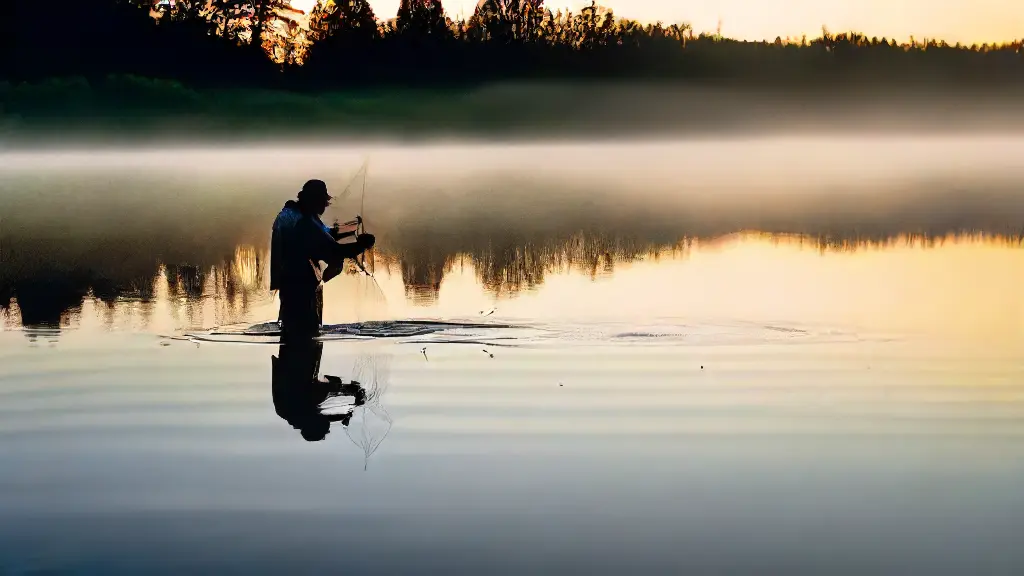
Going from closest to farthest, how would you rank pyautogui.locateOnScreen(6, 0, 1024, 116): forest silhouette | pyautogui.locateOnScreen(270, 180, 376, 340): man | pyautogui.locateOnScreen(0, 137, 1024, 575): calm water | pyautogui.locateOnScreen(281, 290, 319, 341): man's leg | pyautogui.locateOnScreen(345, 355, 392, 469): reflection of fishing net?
1. pyautogui.locateOnScreen(0, 137, 1024, 575): calm water
2. pyautogui.locateOnScreen(345, 355, 392, 469): reflection of fishing net
3. pyautogui.locateOnScreen(270, 180, 376, 340): man
4. pyautogui.locateOnScreen(281, 290, 319, 341): man's leg
5. pyautogui.locateOnScreen(6, 0, 1024, 116): forest silhouette

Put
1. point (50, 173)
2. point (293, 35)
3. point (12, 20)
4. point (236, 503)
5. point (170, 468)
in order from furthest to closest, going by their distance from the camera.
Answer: point (293, 35), point (12, 20), point (50, 173), point (170, 468), point (236, 503)

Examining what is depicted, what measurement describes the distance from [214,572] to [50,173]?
66165 millimetres

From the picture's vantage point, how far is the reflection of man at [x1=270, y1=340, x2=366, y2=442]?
11.0 metres

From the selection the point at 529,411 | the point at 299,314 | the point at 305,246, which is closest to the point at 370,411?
the point at 529,411

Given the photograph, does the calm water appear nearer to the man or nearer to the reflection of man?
the reflection of man

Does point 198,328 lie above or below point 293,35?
below

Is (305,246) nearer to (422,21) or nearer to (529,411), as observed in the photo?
(529,411)

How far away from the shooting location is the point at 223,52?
8688cm

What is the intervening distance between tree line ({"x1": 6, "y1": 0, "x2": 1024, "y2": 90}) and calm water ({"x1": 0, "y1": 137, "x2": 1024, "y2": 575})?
6035 cm

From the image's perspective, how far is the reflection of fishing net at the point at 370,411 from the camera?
34.0 ft

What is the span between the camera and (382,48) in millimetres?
91438

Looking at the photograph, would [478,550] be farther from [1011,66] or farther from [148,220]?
[1011,66]

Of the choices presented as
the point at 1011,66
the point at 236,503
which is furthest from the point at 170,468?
the point at 1011,66

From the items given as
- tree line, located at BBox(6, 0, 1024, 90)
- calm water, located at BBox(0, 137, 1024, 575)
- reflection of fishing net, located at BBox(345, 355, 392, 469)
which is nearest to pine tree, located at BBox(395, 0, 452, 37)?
tree line, located at BBox(6, 0, 1024, 90)
